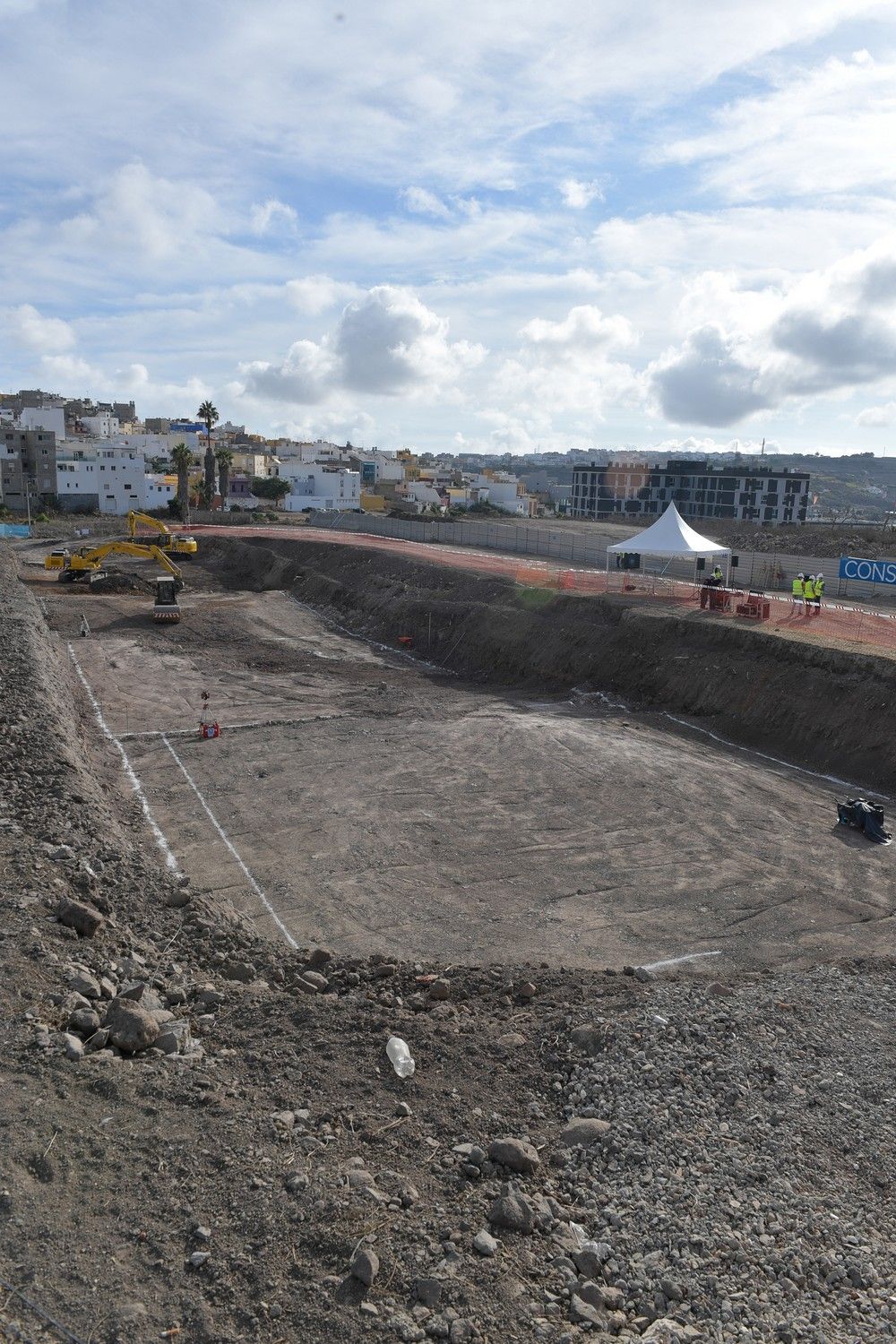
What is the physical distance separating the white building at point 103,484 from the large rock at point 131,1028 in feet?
292

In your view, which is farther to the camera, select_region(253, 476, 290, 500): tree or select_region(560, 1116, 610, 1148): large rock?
select_region(253, 476, 290, 500): tree

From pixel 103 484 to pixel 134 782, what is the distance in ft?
263

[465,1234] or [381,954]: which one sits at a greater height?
[465,1234]

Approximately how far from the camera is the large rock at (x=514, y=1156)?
753 cm

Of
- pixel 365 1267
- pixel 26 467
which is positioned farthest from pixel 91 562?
pixel 26 467

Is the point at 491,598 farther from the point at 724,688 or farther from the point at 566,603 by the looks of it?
the point at 724,688

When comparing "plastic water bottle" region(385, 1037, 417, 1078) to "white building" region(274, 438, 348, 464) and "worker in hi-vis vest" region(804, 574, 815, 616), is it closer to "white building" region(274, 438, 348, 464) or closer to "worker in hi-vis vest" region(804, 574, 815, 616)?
"worker in hi-vis vest" region(804, 574, 815, 616)

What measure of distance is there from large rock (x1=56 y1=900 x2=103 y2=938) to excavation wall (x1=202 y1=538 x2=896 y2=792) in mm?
17654

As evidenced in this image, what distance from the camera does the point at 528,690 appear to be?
2997 centimetres

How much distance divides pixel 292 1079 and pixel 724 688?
2070 centimetres

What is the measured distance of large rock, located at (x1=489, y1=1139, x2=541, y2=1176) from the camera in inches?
297

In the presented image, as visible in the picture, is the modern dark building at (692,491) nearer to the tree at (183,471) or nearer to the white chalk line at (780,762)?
the tree at (183,471)

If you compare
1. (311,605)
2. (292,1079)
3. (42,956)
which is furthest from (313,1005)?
(311,605)

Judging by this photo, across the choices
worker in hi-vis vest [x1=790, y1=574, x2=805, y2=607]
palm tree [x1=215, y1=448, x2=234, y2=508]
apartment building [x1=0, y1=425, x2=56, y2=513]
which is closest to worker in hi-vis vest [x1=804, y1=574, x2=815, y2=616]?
worker in hi-vis vest [x1=790, y1=574, x2=805, y2=607]
